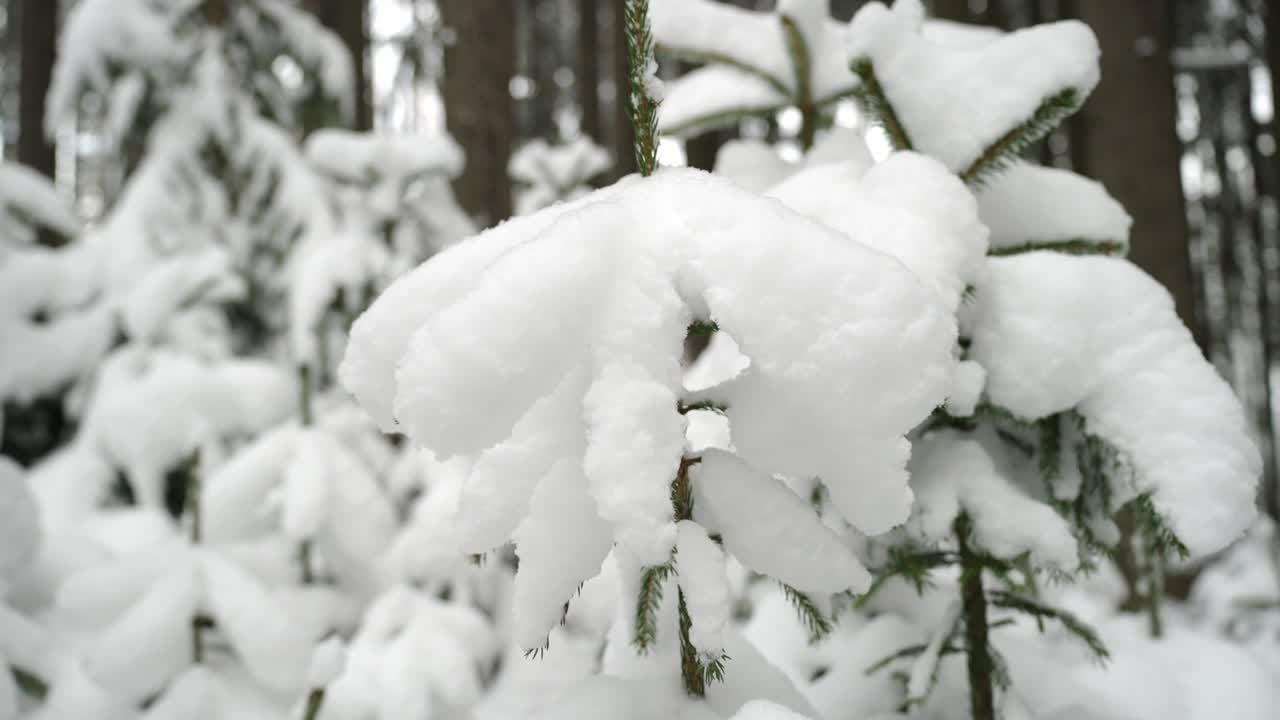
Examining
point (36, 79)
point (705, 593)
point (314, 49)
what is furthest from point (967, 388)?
point (36, 79)

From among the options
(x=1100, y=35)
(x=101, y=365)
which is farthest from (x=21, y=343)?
(x=1100, y=35)

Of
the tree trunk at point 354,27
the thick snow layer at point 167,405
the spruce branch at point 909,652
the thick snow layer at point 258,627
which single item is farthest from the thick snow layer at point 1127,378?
the tree trunk at point 354,27

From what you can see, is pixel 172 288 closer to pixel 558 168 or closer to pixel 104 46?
pixel 104 46

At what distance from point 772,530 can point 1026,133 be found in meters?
0.95

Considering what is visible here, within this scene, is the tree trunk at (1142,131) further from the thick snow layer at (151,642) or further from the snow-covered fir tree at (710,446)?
the thick snow layer at (151,642)

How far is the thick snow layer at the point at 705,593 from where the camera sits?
3.16 feet

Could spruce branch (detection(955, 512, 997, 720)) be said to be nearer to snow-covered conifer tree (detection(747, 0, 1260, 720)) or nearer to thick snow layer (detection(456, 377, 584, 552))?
snow-covered conifer tree (detection(747, 0, 1260, 720))

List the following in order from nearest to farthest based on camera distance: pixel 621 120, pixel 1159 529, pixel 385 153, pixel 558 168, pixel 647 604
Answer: pixel 647 604
pixel 1159 529
pixel 385 153
pixel 558 168
pixel 621 120

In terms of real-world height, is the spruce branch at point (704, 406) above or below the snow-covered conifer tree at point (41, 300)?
above

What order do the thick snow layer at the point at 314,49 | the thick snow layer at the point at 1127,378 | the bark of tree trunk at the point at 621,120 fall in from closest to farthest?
the thick snow layer at the point at 1127,378
the thick snow layer at the point at 314,49
the bark of tree trunk at the point at 621,120

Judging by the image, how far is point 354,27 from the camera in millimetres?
6695

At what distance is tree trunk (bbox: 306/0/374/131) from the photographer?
21.7 feet

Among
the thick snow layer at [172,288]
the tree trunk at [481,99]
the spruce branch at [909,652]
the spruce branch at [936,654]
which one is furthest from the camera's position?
the tree trunk at [481,99]

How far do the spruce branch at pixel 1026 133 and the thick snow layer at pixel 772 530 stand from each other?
84cm
